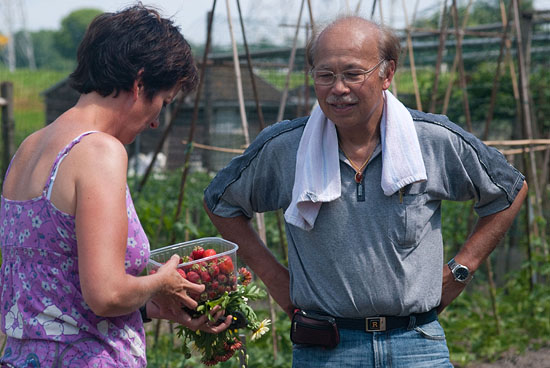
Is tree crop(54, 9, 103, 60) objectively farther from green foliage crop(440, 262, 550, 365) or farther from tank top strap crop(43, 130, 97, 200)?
tank top strap crop(43, 130, 97, 200)

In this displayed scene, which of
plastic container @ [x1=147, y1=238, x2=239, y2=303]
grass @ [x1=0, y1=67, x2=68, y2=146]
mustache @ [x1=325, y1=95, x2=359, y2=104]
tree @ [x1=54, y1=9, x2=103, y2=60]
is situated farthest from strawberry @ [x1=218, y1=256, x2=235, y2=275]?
tree @ [x1=54, y1=9, x2=103, y2=60]

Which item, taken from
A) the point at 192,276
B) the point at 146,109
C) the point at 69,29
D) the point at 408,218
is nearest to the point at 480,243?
the point at 408,218

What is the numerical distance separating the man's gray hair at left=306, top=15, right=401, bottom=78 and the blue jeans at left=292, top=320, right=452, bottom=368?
0.82 metres

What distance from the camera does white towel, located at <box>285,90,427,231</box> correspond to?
2230 millimetres

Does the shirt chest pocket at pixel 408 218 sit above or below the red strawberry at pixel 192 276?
above

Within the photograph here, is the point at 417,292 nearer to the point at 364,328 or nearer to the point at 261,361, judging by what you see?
the point at 364,328

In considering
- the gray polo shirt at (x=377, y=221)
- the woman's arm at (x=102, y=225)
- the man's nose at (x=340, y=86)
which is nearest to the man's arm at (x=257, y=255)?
the gray polo shirt at (x=377, y=221)

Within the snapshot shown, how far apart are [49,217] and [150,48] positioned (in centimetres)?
50

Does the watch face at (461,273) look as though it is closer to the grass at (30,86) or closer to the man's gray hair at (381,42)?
the man's gray hair at (381,42)

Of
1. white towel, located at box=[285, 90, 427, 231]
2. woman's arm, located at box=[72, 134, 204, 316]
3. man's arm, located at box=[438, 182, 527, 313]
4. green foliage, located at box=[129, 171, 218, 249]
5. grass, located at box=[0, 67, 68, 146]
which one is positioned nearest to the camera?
woman's arm, located at box=[72, 134, 204, 316]

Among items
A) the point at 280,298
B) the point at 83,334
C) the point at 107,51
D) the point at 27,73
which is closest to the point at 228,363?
the point at 280,298

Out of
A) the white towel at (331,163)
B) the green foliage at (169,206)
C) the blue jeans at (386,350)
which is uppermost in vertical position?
the white towel at (331,163)

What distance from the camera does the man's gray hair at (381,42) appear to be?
2.35 metres

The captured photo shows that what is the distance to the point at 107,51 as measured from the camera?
1.87m
